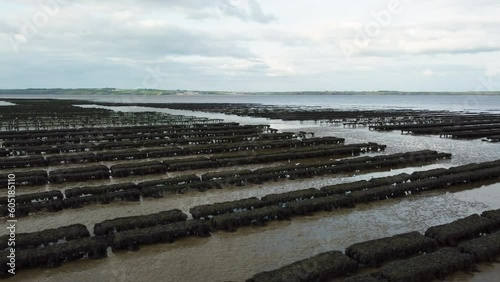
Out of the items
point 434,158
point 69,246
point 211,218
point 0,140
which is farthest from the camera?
point 0,140

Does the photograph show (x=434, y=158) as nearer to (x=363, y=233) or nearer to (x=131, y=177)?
(x=363, y=233)

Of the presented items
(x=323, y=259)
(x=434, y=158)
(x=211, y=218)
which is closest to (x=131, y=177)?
(x=211, y=218)

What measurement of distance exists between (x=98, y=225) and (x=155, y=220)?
7.63 ft

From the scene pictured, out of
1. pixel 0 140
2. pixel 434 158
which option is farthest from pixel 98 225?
pixel 0 140

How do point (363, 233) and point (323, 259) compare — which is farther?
point (363, 233)

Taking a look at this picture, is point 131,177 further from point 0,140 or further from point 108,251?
point 0,140

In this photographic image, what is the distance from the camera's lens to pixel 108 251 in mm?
14719

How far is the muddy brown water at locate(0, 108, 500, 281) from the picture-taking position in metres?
13.0

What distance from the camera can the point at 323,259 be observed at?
12.7 m

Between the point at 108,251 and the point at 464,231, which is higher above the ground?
the point at 464,231

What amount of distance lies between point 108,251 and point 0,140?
126 feet

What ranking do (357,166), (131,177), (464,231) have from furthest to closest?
(357,166) → (131,177) → (464,231)

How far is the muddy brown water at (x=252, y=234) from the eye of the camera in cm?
1298

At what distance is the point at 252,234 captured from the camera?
16516 mm
